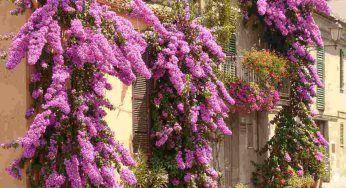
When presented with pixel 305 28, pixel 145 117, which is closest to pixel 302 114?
pixel 305 28

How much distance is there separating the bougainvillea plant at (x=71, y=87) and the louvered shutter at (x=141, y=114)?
2972 mm

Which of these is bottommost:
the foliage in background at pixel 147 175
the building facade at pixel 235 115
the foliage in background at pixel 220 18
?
the foliage in background at pixel 147 175

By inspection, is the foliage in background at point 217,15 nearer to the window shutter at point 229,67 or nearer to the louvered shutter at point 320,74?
the window shutter at point 229,67

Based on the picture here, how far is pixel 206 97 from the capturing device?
1506 centimetres

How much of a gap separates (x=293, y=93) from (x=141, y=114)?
5975mm

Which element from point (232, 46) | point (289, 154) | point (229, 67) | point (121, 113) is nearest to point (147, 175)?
point (121, 113)

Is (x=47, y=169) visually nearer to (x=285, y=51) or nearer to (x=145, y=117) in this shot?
(x=145, y=117)

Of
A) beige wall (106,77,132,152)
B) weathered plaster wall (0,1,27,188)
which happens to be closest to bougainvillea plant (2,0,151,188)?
weathered plaster wall (0,1,27,188)

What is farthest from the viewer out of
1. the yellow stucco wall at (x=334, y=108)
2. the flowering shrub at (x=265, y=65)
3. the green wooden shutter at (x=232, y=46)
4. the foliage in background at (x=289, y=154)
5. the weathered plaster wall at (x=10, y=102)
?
the yellow stucco wall at (x=334, y=108)

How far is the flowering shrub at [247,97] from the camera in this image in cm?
1712

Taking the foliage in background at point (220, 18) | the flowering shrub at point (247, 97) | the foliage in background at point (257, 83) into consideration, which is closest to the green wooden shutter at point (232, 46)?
the foliage in background at point (257, 83)

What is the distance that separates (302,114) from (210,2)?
4.52m

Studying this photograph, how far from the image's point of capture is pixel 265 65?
17703 millimetres

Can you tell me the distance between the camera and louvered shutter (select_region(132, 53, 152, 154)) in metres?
14.9
